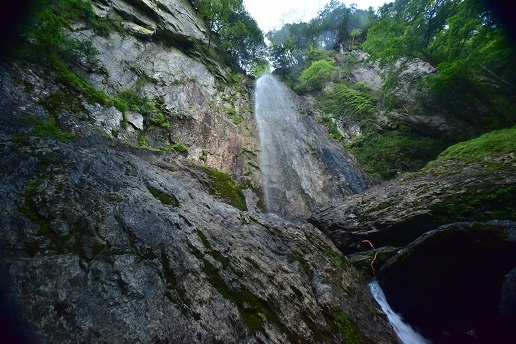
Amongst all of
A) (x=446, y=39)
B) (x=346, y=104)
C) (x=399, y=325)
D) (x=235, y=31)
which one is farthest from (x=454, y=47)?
(x=235, y=31)

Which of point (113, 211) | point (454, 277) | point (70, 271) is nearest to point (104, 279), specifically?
point (70, 271)

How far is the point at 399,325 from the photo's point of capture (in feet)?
16.8

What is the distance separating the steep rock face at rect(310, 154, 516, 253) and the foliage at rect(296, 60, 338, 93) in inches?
543

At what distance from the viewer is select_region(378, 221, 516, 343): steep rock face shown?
4.21m

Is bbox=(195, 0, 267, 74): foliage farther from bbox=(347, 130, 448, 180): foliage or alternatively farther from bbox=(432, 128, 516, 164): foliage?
bbox=(432, 128, 516, 164): foliage

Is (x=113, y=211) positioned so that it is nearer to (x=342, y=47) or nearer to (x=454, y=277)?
(x=454, y=277)

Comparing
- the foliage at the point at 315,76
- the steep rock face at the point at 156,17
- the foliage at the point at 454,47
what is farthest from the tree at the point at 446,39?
the steep rock face at the point at 156,17

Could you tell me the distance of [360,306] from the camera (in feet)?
14.7

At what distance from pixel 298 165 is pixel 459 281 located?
7.69 meters

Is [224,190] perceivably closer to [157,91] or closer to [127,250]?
[127,250]

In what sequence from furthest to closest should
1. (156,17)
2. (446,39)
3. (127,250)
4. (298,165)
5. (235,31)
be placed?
1. (235,31)
2. (156,17)
3. (298,165)
4. (446,39)
5. (127,250)

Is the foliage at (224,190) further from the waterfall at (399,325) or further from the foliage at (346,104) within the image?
the foliage at (346,104)

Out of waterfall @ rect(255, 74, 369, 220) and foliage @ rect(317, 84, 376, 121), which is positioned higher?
foliage @ rect(317, 84, 376, 121)

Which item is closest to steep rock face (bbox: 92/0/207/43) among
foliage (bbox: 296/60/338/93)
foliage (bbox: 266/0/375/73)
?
foliage (bbox: 266/0/375/73)
